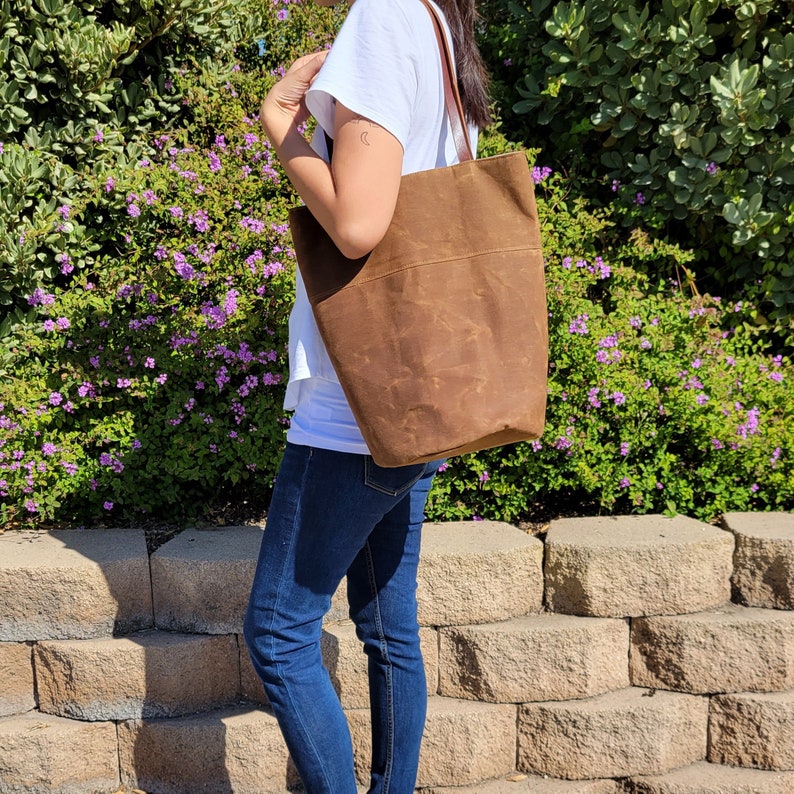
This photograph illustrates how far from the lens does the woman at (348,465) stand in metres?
1.46

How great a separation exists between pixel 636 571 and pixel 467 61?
63.3 inches

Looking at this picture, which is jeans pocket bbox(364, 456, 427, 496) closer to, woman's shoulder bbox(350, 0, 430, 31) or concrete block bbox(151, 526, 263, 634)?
woman's shoulder bbox(350, 0, 430, 31)

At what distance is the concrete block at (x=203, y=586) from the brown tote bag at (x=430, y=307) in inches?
46.2

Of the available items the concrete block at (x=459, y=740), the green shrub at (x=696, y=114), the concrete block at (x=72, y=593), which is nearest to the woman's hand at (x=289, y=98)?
the concrete block at (x=72, y=593)

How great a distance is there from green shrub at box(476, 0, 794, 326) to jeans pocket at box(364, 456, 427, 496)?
234cm

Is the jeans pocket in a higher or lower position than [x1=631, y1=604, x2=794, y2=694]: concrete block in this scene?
higher

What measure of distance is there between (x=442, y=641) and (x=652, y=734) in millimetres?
654

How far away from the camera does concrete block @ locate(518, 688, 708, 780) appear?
2668mm

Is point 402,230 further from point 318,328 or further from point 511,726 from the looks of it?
point 511,726

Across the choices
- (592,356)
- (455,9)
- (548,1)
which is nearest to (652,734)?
(592,356)

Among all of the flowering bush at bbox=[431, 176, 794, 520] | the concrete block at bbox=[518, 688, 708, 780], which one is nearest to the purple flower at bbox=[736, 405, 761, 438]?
the flowering bush at bbox=[431, 176, 794, 520]

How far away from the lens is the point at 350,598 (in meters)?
1.95

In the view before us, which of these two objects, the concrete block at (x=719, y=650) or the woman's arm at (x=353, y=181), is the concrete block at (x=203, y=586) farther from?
the woman's arm at (x=353, y=181)

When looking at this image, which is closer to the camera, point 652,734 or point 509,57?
point 652,734
